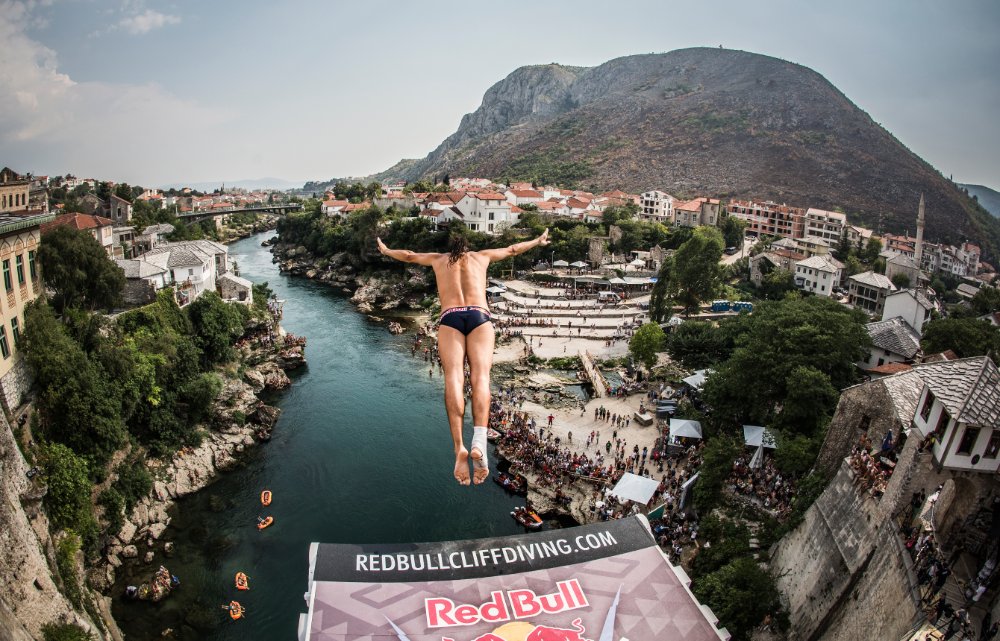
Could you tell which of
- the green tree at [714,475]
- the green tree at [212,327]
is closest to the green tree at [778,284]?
the green tree at [714,475]

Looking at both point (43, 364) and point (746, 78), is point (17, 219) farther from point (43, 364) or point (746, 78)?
point (746, 78)

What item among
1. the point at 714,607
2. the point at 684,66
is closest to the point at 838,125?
the point at 684,66

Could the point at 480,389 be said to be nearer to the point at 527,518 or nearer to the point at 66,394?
the point at 527,518

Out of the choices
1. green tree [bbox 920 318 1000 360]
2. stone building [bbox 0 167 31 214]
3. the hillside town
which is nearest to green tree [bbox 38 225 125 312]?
the hillside town

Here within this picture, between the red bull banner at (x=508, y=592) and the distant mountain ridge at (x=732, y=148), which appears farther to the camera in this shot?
the distant mountain ridge at (x=732, y=148)

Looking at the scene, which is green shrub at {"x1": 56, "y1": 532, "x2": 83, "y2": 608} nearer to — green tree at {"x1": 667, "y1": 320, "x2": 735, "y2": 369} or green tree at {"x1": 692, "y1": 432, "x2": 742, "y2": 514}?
green tree at {"x1": 692, "y1": 432, "x2": 742, "y2": 514}

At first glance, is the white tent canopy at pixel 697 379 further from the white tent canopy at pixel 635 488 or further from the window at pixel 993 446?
the window at pixel 993 446

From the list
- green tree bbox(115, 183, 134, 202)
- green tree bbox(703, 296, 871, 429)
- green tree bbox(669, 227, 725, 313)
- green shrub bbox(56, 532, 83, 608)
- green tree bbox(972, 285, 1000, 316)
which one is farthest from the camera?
green tree bbox(115, 183, 134, 202)
